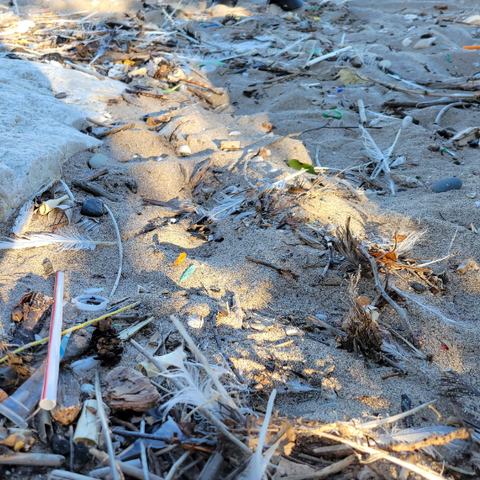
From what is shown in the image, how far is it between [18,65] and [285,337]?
4.30 m

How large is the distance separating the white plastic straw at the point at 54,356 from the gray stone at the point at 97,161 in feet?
4.80

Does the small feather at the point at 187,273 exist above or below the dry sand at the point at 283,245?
above

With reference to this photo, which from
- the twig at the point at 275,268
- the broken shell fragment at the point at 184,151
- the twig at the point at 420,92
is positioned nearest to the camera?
the twig at the point at 275,268

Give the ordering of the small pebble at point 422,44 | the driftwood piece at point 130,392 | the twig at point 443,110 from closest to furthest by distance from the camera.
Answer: the driftwood piece at point 130,392, the twig at point 443,110, the small pebble at point 422,44

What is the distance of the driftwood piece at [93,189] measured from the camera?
276 cm

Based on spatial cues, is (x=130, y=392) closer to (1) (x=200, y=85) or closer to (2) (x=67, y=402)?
(2) (x=67, y=402)

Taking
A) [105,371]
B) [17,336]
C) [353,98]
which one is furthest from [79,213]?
[353,98]

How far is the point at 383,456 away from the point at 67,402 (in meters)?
0.96

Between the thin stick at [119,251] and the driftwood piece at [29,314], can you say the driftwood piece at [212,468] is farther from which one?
the thin stick at [119,251]

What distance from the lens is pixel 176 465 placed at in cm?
122

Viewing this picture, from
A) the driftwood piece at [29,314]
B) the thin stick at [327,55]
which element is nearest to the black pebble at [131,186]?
the driftwood piece at [29,314]

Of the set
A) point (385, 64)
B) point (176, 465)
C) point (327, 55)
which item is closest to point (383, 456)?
point (176, 465)

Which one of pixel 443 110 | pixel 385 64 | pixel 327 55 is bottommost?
pixel 443 110

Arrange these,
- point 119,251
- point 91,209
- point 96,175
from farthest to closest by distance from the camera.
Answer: point 96,175 → point 91,209 → point 119,251
